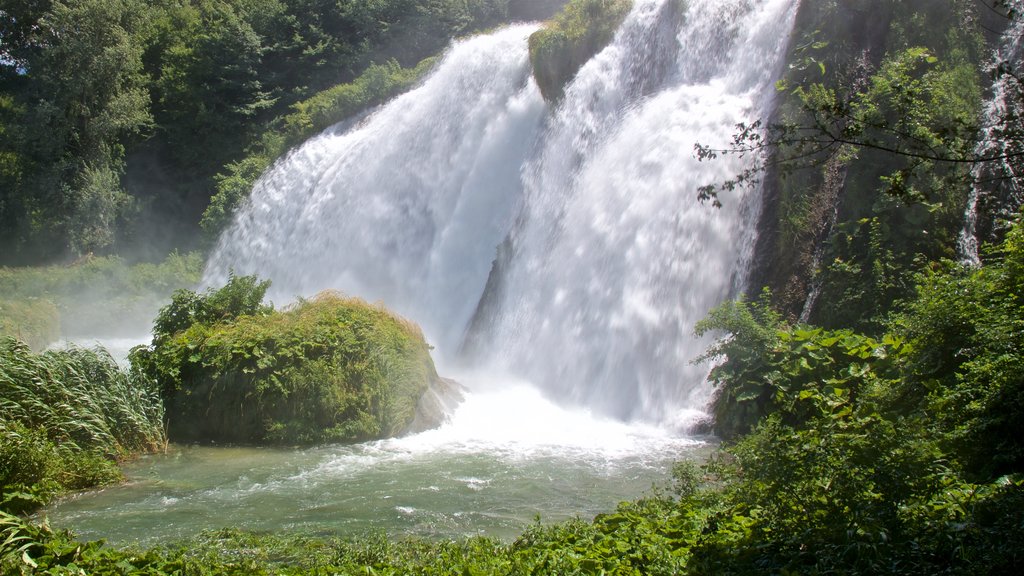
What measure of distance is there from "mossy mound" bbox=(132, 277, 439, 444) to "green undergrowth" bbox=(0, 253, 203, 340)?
13.4 m

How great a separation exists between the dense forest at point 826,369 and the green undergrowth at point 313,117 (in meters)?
0.15

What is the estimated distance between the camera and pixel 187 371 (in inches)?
492

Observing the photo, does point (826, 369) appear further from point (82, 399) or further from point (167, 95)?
point (167, 95)

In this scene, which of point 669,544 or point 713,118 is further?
point 713,118

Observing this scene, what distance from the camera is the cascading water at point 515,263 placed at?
9.31 m

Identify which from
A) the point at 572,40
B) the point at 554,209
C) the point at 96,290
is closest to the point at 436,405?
the point at 554,209

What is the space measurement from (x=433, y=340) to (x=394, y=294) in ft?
9.15

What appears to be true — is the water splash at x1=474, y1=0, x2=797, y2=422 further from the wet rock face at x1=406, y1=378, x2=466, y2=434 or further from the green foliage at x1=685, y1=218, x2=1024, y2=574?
the green foliage at x1=685, y1=218, x2=1024, y2=574

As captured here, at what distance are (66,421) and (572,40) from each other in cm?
1583

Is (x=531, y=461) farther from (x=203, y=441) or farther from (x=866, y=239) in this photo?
(x=866, y=239)

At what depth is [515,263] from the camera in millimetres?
18359

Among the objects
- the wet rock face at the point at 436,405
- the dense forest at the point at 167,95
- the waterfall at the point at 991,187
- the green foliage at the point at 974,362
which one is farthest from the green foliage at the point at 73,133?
the green foliage at the point at 974,362

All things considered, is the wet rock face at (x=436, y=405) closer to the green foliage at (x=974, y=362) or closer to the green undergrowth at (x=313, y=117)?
the green foliage at (x=974, y=362)

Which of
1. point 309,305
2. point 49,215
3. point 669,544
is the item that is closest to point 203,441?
point 309,305
